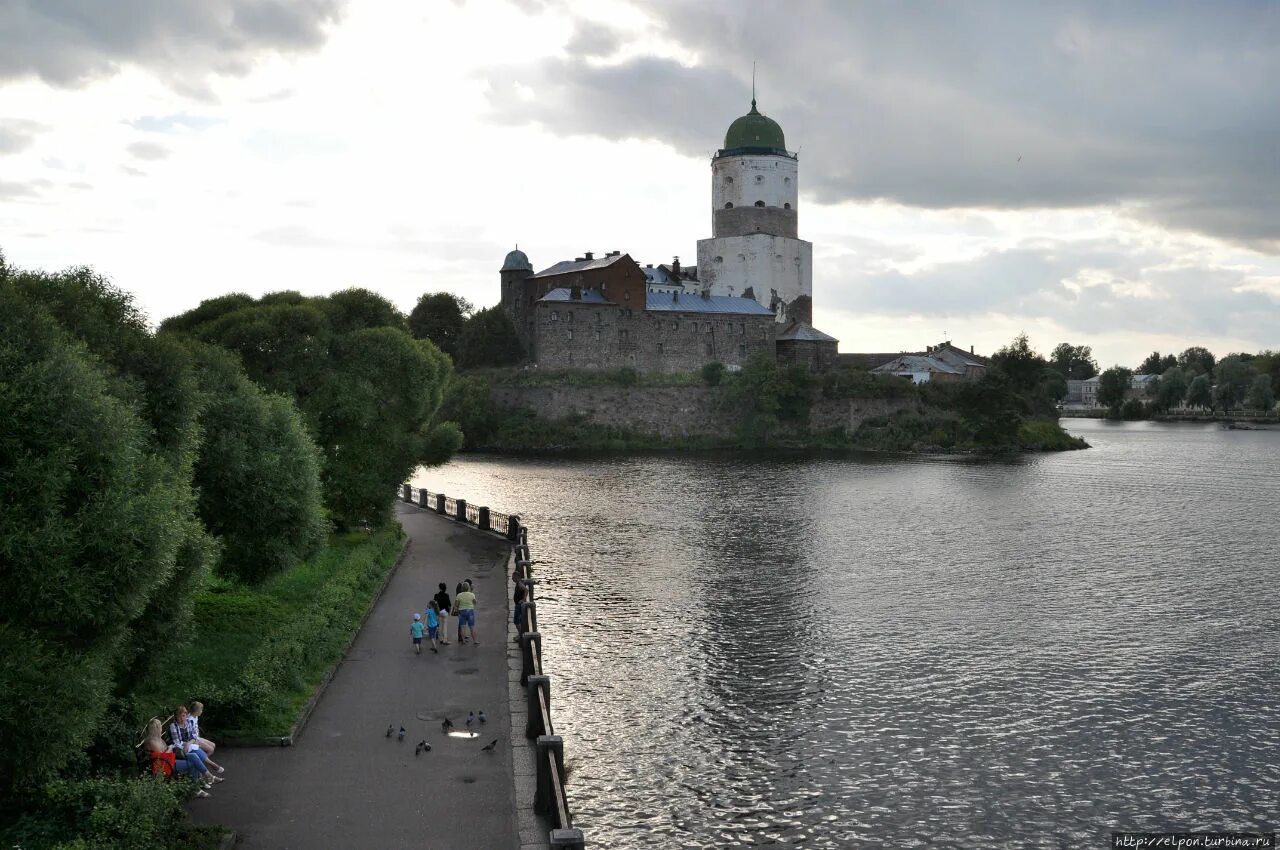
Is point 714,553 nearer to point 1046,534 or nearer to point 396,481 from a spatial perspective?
point 396,481

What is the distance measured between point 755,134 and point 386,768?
276ft

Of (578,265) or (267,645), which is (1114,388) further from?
(267,645)

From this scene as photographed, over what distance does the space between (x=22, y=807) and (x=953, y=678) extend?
14.9 metres

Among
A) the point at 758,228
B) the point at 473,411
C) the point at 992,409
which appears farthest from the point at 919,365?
the point at 473,411

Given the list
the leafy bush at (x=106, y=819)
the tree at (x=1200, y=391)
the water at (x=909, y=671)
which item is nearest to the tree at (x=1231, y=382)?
the tree at (x=1200, y=391)

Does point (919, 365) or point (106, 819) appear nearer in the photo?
point (106, 819)

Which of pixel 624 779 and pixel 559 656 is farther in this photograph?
pixel 559 656

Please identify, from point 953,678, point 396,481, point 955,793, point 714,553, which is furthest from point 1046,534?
point 955,793

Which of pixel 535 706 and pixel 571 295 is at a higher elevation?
pixel 571 295

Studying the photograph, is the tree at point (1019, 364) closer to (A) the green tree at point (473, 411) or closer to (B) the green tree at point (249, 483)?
(A) the green tree at point (473, 411)

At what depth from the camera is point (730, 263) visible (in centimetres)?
9050

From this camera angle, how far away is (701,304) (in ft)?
280

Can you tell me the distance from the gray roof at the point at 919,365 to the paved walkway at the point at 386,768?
78.2 m

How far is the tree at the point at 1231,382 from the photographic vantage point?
131 meters
